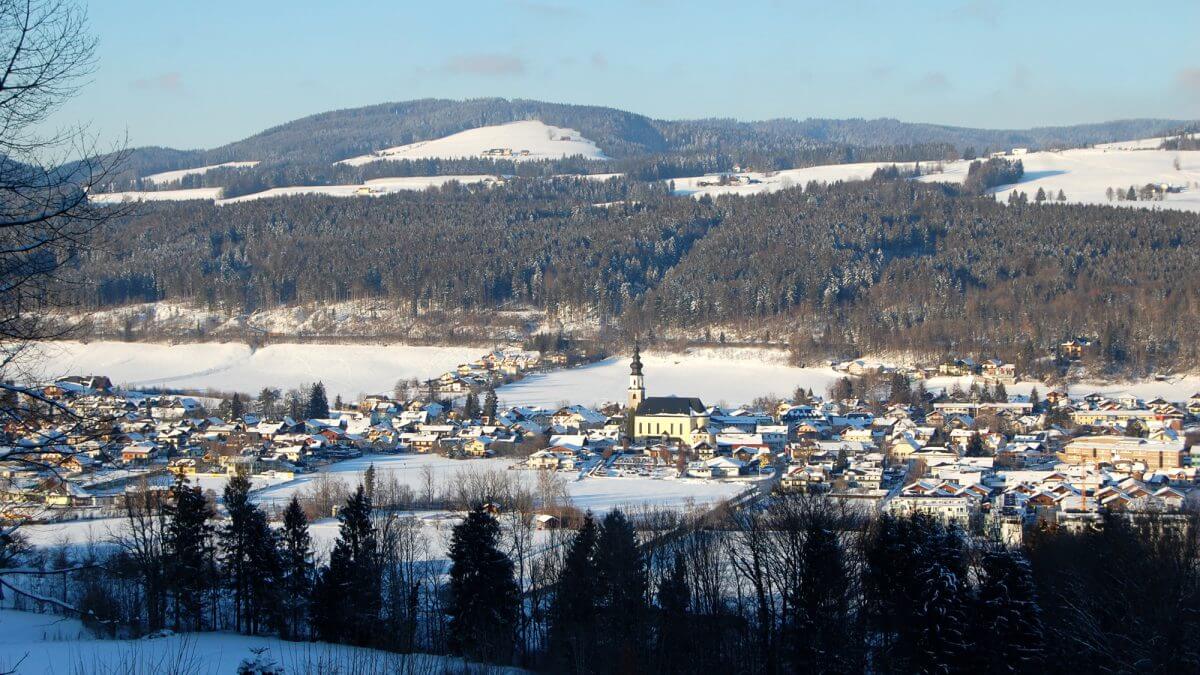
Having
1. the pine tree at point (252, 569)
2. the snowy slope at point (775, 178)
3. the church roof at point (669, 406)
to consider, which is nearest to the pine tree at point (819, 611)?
the pine tree at point (252, 569)

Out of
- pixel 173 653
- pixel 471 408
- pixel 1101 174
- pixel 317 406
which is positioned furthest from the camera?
pixel 1101 174

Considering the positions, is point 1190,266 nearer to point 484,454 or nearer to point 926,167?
point 484,454

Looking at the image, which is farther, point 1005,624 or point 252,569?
point 252,569

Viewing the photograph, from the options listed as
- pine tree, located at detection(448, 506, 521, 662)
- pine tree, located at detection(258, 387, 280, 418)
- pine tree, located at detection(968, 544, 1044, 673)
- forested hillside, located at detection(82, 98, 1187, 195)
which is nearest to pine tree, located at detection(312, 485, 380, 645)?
pine tree, located at detection(448, 506, 521, 662)

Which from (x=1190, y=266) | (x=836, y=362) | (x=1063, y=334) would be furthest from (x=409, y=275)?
(x=1190, y=266)

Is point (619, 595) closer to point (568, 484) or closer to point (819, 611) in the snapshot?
point (819, 611)

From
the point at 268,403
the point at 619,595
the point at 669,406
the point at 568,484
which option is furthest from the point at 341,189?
the point at 619,595

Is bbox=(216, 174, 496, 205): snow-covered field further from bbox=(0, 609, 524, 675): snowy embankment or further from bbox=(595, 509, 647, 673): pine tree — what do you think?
bbox=(0, 609, 524, 675): snowy embankment
